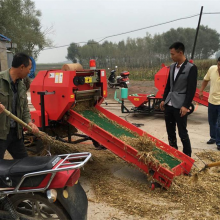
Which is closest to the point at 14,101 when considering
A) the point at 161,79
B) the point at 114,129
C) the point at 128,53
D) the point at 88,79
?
the point at 88,79

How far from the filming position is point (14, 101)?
109 inches

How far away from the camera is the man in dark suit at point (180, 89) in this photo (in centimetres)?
375

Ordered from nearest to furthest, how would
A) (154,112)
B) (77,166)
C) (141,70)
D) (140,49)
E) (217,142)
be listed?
(77,166) → (217,142) → (154,112) → (141,70) → (140,49)

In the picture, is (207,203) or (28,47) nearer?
(207,203)

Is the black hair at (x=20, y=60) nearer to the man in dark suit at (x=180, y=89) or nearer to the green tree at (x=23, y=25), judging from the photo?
the man in dark suit at (x=180, y=89)

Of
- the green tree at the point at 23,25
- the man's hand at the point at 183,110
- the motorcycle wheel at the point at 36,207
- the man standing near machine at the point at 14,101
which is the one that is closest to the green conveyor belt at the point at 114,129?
the man's hand at the point at 183,110

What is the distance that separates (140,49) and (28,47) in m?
16.3

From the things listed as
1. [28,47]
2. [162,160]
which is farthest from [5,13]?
[162,160]

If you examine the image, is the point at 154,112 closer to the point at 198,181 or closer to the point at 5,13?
the point at 198,181

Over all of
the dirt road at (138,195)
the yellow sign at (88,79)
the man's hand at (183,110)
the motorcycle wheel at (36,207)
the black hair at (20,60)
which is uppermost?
the black hair at (20,60)

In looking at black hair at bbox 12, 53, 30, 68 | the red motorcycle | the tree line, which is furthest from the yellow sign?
the tree line

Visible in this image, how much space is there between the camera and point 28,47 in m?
32.0

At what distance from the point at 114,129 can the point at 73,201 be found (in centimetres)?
215

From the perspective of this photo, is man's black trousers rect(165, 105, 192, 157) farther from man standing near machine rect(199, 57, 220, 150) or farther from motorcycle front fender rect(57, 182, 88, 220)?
motorcycle front fender rect(57, 182, 88, 220)
